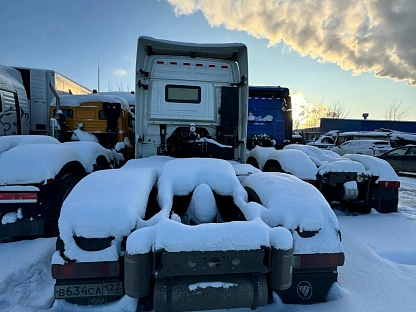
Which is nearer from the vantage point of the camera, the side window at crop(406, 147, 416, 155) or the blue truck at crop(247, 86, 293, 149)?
the blue truck at crop(247, 86, 293, 149)

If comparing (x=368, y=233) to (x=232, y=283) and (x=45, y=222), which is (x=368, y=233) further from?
(x=45, y=222)

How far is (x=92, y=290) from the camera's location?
1874mm

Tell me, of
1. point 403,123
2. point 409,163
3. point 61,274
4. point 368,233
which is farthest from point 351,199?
point 403,123

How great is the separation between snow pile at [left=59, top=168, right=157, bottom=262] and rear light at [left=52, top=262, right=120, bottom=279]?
45 mm

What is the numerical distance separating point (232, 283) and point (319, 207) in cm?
92

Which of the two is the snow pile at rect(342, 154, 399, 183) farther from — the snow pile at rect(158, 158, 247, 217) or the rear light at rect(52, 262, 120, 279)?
the rear light at rect(52, 262, 120, 279)

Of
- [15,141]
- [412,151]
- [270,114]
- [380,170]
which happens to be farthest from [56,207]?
[412,151]

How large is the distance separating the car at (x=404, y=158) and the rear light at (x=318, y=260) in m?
12.3

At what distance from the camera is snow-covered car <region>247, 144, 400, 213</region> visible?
4.52 metres

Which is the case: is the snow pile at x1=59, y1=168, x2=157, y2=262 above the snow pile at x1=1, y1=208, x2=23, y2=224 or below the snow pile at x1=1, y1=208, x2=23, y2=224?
above

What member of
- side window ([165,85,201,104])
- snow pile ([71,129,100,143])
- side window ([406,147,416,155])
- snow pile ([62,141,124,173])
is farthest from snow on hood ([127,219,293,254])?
side window ([406,147,416,155])

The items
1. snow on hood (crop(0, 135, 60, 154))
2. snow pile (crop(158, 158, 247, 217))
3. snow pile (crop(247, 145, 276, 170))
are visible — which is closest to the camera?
snow pile (crop(158, 158, 247, 217))

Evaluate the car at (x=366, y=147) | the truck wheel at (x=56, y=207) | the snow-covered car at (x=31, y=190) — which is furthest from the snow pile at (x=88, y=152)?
the car at (x=366, y=147)

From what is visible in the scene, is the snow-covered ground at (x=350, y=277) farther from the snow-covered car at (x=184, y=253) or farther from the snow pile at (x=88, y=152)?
the snow pile at (x=88, y=152)
